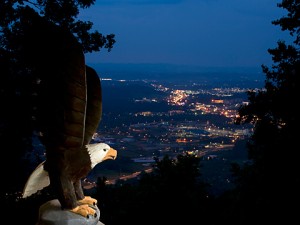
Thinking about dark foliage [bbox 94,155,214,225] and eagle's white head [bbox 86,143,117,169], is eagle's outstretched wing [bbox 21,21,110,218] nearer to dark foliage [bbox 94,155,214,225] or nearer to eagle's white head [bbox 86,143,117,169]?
eagle's white head [bbox 86,143,117,169]

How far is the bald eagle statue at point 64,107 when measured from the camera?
183 cm

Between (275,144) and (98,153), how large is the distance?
5.29 meters

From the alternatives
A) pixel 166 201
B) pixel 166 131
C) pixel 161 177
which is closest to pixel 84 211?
pixel 166 201

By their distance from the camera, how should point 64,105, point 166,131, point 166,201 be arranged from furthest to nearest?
1. point 166,131
2. point 166,201
3. point 64,105

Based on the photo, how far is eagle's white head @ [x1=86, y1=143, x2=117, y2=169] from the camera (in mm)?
2357

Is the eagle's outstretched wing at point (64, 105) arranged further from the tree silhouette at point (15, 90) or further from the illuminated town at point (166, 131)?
the illuminated town at point (166, 131)

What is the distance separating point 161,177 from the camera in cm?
721

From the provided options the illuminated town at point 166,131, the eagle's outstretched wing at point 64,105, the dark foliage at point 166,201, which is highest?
the eagle's outstretched wing at point 64,105

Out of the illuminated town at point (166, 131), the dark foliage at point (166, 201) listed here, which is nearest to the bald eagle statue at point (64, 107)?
the dark foliage at point (166, 201)

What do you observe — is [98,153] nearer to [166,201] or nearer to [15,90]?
[166,201]

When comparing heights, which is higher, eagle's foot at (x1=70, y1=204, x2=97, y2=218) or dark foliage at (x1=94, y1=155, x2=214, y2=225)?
eagle's foot at (x1=70, y1=204, x2=97, y2=218)

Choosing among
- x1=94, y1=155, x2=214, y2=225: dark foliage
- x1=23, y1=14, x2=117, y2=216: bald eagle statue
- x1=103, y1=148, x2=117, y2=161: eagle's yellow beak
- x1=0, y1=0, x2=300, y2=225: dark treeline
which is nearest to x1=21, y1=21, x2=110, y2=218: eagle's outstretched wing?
x1=23, y1=14, x2=117, y2=216: bald eagle statue

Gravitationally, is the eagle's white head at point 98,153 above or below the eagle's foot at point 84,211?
above

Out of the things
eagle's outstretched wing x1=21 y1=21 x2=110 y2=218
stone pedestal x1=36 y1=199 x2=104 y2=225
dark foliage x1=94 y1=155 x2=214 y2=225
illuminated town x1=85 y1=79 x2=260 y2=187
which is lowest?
illuminated town x1=85 y1=79 x2=260 y2=187
